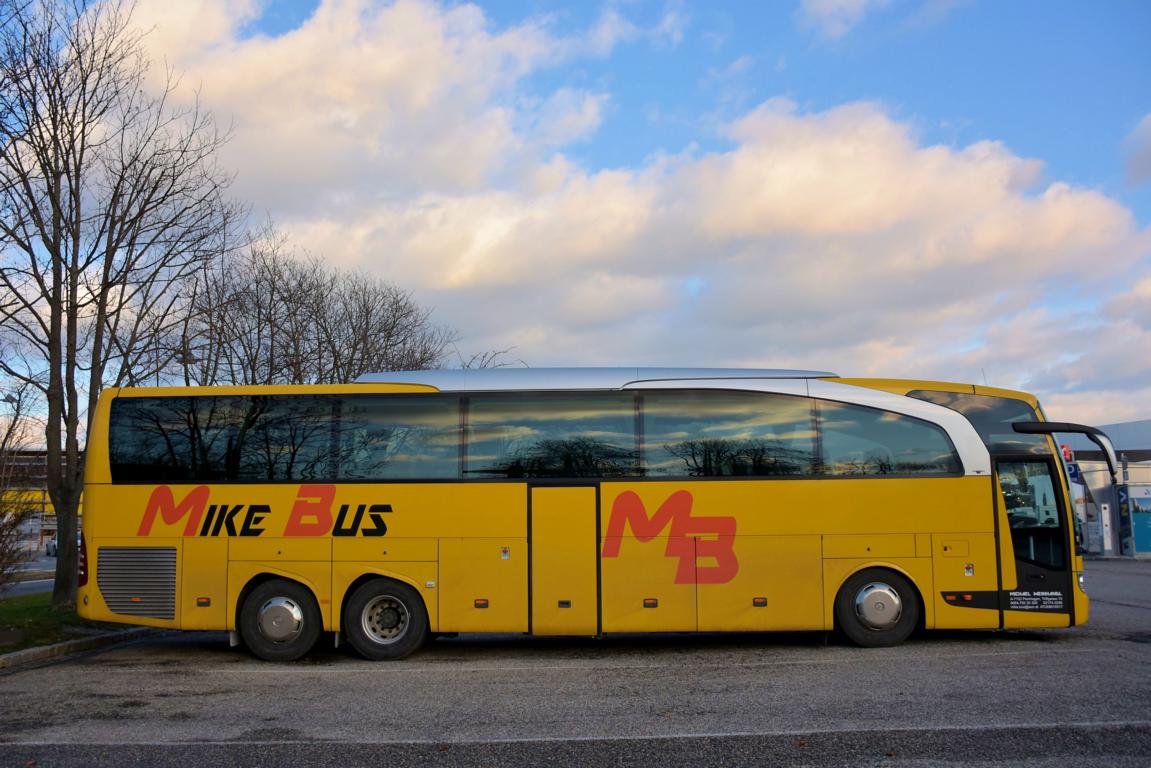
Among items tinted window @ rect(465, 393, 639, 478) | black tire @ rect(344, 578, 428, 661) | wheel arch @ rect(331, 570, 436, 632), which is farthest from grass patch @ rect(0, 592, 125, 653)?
tinted window @ rect(465, 393, 639, 478)

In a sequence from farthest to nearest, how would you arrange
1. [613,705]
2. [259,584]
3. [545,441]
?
[259,584], [545,441], [613,705]

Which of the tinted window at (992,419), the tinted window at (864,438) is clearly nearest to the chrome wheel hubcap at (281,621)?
the tinted window at (864,438)

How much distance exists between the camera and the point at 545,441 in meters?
11.6

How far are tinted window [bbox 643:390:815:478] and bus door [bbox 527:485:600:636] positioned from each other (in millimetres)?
976

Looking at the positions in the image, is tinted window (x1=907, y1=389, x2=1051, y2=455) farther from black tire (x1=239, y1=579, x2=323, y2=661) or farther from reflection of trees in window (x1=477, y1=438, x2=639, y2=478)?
black tire (x1=239, y1=579, x2=323, y2=661)

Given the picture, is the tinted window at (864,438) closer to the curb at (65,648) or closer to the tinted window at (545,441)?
the tinted window at (545,441)

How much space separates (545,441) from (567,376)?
847 millimetres

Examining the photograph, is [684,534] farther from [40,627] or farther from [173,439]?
[40,627]

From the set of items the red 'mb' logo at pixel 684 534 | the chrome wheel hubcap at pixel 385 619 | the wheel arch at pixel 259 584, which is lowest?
the chrome wheel hubcap at pixel 385 619

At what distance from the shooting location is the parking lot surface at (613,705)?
676cm

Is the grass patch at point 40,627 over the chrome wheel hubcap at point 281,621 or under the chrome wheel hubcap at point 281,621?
under

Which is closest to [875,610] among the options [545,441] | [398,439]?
[545,441]

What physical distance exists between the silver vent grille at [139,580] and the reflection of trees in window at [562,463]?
4049mm

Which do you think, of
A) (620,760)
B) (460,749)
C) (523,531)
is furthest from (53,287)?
(620,760)
